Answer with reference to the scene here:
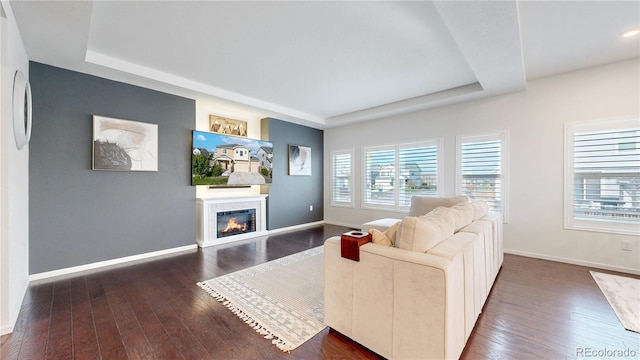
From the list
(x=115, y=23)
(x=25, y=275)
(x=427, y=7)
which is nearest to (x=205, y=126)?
(x=115, y=23)

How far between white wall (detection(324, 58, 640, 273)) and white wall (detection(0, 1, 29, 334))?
5.50 metres

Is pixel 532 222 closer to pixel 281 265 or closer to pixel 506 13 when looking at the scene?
pixel 506 13

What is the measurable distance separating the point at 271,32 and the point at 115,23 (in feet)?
4.93

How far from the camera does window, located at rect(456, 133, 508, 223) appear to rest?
13.4 feet

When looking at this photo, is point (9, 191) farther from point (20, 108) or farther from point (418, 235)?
point (418, 235)

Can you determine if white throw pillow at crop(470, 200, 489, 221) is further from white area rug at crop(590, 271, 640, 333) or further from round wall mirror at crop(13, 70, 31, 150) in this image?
round wall mirror at crop(13, 70, 31, 150)

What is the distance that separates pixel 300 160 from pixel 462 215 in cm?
433

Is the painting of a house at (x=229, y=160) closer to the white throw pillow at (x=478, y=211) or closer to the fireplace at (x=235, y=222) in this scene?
the fireplace at (x=235, y=222)

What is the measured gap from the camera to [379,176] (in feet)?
18.7

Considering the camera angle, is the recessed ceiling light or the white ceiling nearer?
the white ceiling

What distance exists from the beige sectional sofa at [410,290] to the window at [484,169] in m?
2.57

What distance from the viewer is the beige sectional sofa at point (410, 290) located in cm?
138

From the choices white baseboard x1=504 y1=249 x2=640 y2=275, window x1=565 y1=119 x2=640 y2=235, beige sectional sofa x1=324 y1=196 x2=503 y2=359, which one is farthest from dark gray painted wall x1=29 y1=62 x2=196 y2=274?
window x1=565 y1=119 x2=640 y2=235

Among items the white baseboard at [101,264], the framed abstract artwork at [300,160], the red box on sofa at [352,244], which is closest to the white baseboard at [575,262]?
the red box on sofa at [352,244]
